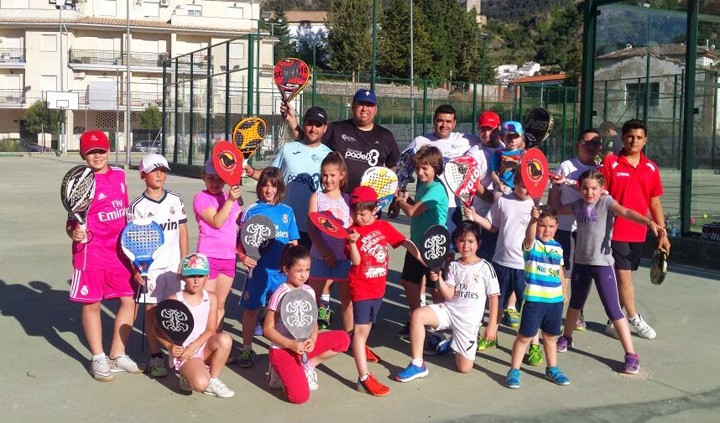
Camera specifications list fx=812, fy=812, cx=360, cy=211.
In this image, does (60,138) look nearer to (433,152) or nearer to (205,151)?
(205,151)

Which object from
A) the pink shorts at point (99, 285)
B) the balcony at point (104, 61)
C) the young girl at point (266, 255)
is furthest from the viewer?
the balcony at point (104, 61)

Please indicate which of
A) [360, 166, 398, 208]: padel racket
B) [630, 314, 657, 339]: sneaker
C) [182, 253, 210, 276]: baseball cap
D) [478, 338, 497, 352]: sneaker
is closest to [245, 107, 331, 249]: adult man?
[360, 166, 398, 208]: padel racket

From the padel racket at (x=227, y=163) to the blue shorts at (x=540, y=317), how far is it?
2.21 m

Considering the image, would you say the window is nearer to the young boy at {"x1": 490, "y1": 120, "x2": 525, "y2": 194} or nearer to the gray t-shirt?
the young boy at {"x1": 490, "y1": 120, "x2": 525, "y2": 194}

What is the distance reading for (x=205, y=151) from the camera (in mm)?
26297

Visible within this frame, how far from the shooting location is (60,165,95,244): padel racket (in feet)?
17.3

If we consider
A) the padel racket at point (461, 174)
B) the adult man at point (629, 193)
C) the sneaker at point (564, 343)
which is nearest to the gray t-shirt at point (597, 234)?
the adult man at point (629, 193)

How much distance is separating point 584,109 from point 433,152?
602cm

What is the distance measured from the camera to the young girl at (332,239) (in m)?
6.02

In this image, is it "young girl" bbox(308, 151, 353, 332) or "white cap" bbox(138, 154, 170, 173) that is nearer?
"white cap" bbox(138, 154, 170, 173)

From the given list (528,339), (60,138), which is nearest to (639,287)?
(528,339)

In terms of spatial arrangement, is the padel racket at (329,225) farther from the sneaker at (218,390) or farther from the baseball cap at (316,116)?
the sneaker at (218,390)

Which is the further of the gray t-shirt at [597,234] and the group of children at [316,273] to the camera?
the gray t-shirt at [597,234]

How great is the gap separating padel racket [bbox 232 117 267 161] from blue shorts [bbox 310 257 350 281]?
1.00 m
